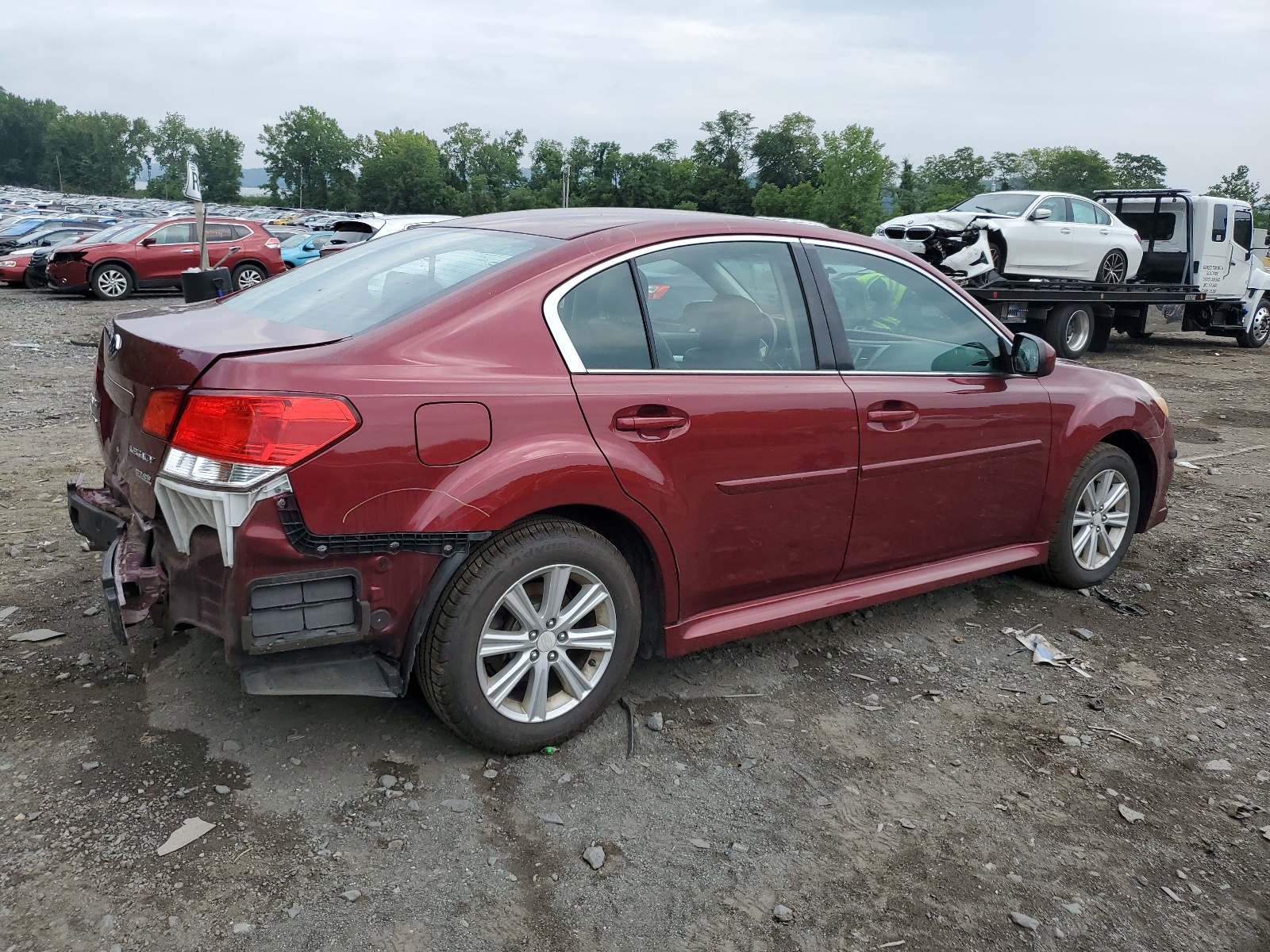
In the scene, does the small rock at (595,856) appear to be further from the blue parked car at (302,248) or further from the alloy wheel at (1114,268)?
the blue parked car at (302,248)

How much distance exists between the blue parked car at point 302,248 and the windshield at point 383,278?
18895mm

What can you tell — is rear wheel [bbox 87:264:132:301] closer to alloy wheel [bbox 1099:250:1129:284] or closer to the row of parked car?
the row of parked car

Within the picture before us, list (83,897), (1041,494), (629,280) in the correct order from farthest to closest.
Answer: (1041,494)
(629,280)
(83,897)

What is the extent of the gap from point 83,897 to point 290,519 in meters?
0.99

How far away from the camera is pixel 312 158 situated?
13850 cm

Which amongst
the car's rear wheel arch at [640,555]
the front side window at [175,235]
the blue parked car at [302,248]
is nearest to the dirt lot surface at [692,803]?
the car's rear wheel arch at [640,555]

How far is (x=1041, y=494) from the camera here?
→ 4508 millimetres

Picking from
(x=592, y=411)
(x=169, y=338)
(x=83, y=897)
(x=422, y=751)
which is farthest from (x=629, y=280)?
(x=83, y=897)

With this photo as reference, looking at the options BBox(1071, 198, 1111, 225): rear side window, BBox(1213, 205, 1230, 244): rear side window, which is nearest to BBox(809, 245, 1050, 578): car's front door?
BBox(1071, 198, 1111, 225): rear side window

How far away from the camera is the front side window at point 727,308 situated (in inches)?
132

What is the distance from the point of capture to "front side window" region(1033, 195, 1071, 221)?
48.0ft

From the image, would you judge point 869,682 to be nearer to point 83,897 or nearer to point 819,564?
point 819,564

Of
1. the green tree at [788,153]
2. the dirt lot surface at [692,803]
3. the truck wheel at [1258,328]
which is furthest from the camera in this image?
the green tree at [788,153]

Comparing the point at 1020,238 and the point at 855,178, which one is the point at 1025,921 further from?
the point at 855,178
